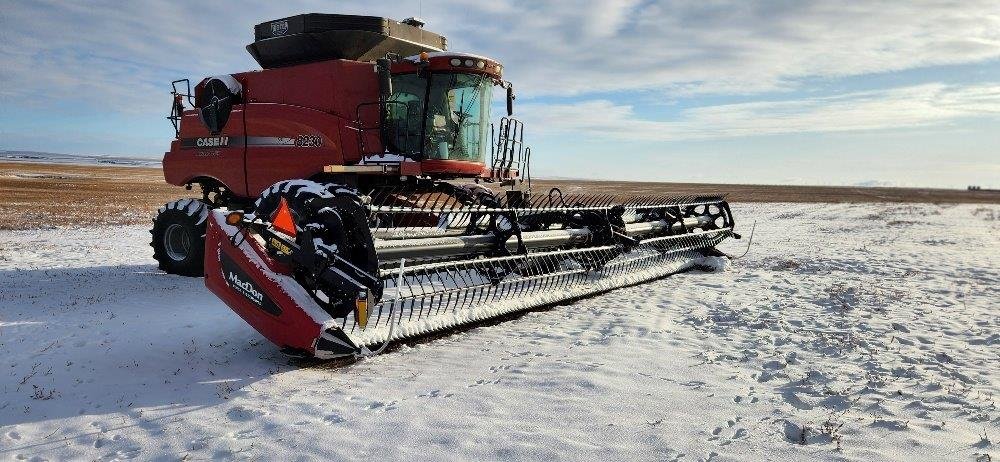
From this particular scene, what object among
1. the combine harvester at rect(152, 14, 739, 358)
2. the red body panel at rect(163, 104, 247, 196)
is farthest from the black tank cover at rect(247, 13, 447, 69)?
the red body panel at rect(163, 104, 247, 196)

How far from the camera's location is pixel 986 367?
4590mm

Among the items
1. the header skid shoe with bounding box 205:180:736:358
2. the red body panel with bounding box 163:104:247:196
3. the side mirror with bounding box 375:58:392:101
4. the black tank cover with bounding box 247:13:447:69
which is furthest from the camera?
the red body panel with bounding box 163:104:247:196

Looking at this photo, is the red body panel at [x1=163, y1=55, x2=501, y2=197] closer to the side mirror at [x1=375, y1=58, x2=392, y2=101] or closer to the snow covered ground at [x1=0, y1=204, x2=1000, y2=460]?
the side mirror at [x1=375, y1=58, x2=392, y2=101]

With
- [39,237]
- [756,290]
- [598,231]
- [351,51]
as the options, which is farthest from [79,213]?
[756,290]

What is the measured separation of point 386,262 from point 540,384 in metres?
1.62

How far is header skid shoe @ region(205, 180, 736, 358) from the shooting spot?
4.25 meters

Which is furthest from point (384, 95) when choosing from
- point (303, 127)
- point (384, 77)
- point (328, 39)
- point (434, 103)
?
point (328, 39)

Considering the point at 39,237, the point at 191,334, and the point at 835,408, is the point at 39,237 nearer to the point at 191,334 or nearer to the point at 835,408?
the point at 191,334

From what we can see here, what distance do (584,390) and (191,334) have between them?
11.7 feet

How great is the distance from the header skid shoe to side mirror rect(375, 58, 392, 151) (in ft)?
2.88

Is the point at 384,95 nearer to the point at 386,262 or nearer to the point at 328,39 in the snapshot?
the point at 328,39

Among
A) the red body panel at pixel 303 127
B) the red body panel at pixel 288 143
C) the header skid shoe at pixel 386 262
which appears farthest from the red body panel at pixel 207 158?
the header skid shoe at pixel 386 262

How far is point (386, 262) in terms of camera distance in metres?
4.80

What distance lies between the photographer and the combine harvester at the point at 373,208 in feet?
14.3
